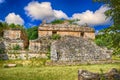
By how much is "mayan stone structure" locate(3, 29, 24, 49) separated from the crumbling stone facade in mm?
5665

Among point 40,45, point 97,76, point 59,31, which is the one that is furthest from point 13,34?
point 97,76

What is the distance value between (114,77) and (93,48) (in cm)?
3254

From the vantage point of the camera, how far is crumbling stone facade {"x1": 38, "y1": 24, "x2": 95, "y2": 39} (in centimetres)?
6512

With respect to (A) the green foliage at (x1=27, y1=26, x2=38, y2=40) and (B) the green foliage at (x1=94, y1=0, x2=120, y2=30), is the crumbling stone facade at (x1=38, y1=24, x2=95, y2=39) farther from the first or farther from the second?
(B) the green foliage at (x1=94, y1=0, x2=120, y2=30)

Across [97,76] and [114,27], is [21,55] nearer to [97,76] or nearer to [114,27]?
[114,27]

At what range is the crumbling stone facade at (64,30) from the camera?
65.1 m

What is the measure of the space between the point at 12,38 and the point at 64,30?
Result: 13323 mm

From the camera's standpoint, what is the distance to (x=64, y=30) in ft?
219

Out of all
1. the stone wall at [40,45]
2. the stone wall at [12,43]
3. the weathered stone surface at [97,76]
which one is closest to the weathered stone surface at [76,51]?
the stone wall at [40,45]

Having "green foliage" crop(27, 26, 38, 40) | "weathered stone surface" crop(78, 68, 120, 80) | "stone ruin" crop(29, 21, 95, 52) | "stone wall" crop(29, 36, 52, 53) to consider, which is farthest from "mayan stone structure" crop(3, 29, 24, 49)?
"weathered stone surface" crop(78, 68, 120, 80)

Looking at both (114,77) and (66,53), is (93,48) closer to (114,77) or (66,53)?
(66,53)

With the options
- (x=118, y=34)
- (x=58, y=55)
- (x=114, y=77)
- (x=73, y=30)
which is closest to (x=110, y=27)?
(x=118, y=34)

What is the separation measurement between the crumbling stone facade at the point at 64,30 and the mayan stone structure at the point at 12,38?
5.66 m

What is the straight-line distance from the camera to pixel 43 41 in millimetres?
58344
